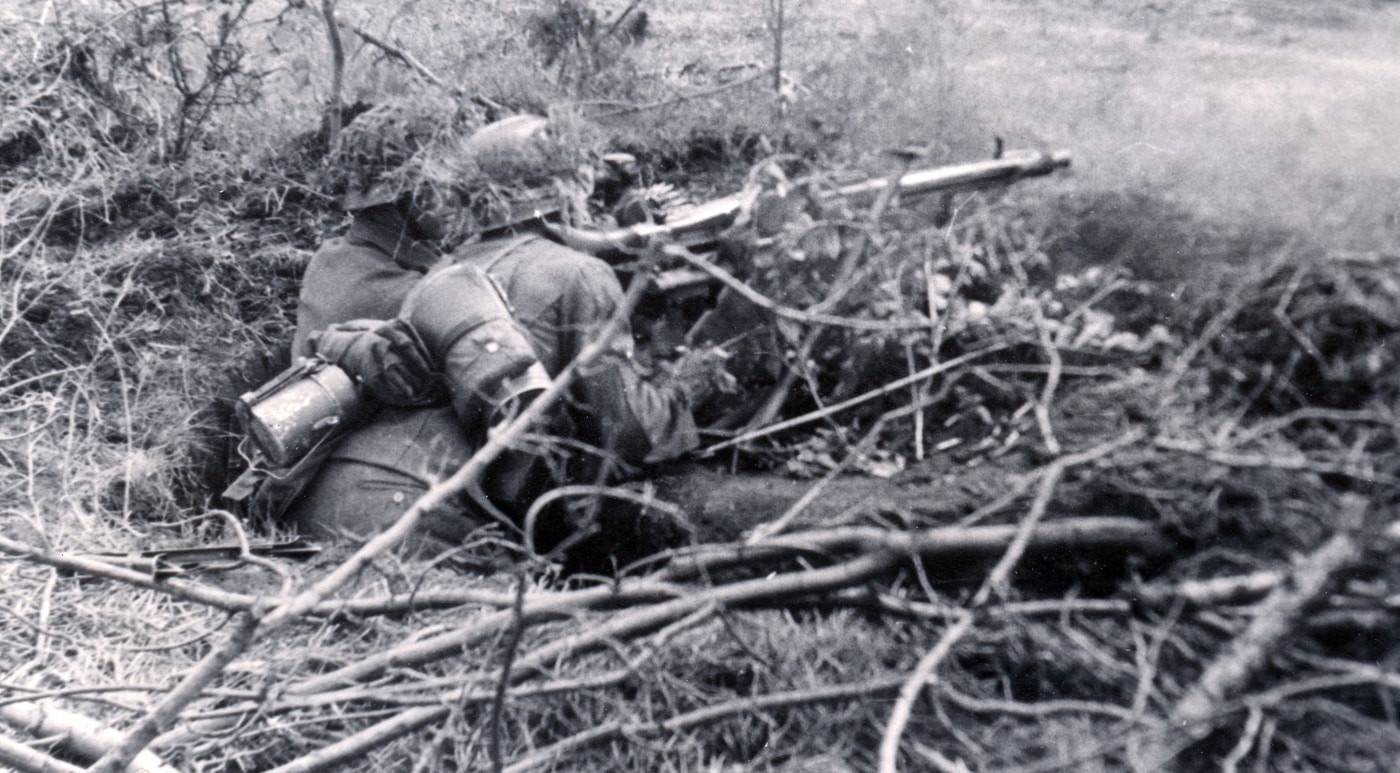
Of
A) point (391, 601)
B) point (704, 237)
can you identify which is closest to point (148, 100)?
point (704, 237)

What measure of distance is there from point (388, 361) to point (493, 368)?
405 millimetres

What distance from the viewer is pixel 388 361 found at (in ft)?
11.8

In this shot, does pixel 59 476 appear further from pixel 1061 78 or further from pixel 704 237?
pixel 1061 78

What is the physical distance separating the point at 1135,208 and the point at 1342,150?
67 centimetres

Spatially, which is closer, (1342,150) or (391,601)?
(391,601)

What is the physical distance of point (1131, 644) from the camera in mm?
2242

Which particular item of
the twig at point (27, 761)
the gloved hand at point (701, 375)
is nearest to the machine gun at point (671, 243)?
the gloved hand at point (701, 375)

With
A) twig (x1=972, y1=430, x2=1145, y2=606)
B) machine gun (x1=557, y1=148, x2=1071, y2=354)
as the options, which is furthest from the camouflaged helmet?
twig (x1=972, y1=430, x2=1145, y2=606)

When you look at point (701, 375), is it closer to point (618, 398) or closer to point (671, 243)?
point (618, 398)

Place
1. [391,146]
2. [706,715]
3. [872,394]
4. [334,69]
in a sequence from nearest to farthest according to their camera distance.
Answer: [706,715] → [872,394] → [391,146] → [334,69]

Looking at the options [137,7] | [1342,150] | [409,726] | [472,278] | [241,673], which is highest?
[137,7]

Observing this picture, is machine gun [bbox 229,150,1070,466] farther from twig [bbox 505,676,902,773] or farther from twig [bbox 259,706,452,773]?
twig [bbox 505,676,902,773]

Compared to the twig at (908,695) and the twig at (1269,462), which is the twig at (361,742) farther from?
the twig at (1269,462)

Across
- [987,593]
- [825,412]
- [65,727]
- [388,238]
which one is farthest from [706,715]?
[388,238]
